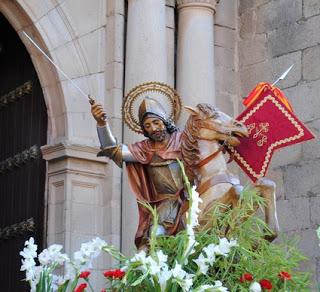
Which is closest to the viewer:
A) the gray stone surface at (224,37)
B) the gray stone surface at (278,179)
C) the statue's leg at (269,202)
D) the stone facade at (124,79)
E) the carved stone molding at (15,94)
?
the statue's leg at (269,202)

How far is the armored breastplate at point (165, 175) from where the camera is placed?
6.61 meters

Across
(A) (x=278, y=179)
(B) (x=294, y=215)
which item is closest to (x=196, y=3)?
(A) (x=278, y=179)

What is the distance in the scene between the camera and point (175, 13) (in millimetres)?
10180

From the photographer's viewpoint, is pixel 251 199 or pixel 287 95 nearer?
pixel 251 199

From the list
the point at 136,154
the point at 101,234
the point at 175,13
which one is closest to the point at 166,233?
the point at 136,154

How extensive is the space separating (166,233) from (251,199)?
2.66ft

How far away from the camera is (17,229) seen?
960cm

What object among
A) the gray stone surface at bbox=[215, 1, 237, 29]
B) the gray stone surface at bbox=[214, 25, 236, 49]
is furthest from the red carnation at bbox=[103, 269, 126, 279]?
the gray stone surface at bbox=[215, 1, 237, 29]

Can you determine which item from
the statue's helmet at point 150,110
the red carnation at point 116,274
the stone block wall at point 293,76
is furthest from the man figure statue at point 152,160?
the stone block wall at point 293,76

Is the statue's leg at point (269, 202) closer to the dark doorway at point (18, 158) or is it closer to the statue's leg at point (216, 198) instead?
the statue's leg at point (216, 198)

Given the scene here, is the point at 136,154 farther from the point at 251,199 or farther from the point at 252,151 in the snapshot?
the point at 251,199

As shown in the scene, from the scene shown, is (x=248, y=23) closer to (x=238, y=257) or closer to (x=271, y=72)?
(x=271, y=72)

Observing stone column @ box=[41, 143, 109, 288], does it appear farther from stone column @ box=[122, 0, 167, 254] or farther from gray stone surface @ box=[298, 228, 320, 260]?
gray stone surface @ box=[298, 228, 320, 260]

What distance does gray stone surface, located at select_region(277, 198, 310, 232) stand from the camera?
9508 millimetres
